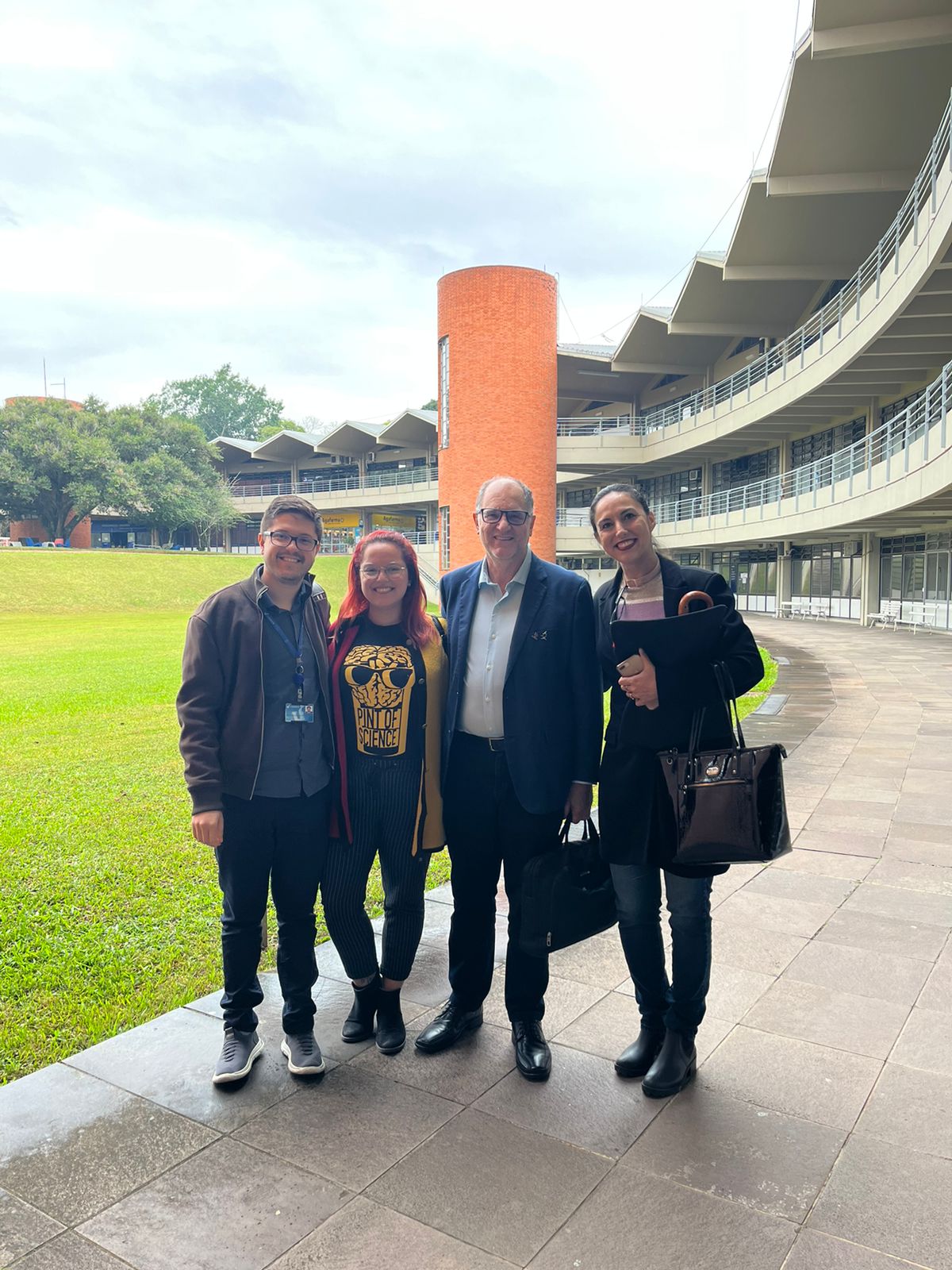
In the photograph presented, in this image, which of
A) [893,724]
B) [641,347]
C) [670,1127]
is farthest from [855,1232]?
[641,347]

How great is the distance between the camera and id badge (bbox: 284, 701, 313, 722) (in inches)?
119

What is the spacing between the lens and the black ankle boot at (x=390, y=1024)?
3.13m

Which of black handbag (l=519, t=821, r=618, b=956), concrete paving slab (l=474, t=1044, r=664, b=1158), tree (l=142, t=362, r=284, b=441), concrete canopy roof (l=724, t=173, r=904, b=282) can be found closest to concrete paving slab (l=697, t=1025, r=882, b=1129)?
concrete paving slab (l=474, t=1044, r=664, b=1158)

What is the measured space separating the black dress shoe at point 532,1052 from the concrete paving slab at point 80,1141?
3.14ft

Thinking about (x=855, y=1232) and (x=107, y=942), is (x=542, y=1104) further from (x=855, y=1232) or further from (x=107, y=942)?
(x=107, y=942)

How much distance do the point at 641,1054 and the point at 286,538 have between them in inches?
79.3

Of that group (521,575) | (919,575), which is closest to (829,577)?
(919,575)

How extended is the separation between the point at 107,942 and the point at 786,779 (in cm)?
512

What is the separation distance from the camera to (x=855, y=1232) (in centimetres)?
221

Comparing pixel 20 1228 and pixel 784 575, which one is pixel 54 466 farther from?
pixel 20 1228

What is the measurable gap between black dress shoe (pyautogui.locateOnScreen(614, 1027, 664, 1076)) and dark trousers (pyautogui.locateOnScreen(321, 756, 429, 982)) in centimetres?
76

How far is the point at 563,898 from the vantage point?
2.94m

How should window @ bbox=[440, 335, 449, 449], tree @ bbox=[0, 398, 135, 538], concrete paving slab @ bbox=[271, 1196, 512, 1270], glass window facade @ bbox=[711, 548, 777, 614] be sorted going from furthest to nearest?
tree @ bbox=[0, 398, 135, 538] < glass window facade @ bbox=[711, 548, 777, 614] < window @ bbox=[440, 335, 449, 449] < concrete paving slab @ bbox=[271, 1196, 512, 1270]

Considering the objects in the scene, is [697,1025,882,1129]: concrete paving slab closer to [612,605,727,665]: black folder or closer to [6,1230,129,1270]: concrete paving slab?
[612,605,727,665]: black folder
